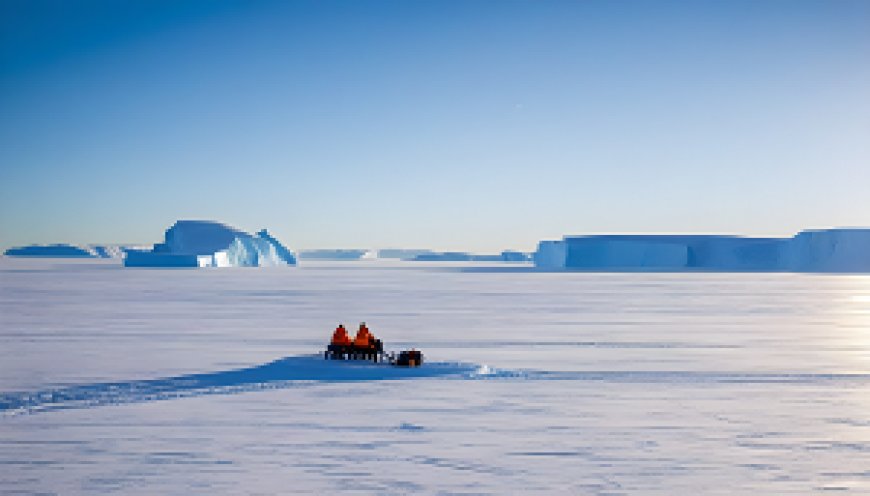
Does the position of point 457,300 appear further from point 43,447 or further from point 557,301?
point 43,447

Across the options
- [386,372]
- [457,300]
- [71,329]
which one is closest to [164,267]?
[457,300]

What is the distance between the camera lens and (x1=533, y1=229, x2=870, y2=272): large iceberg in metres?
77.5

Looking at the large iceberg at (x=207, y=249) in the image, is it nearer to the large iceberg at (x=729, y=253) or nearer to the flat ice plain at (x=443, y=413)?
the large iceberg at (x=729, y=253)

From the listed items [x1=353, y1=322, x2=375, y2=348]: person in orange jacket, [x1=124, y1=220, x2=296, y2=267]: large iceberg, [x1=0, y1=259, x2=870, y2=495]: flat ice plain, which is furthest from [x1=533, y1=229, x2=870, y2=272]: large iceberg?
[x1=353, y1=322, x2=375, y2=348]: person in orange jacket

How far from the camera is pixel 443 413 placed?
8.14 metres

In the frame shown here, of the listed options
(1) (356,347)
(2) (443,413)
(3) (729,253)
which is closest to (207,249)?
(3) (729,253)

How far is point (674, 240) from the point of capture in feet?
304

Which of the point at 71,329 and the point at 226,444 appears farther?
the point at 71,329

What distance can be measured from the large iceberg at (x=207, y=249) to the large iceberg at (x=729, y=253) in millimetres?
31044

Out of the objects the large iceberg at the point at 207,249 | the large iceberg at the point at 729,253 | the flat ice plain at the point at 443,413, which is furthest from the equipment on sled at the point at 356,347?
the large iceberg at the point at 207,249

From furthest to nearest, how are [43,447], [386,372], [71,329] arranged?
[71,329] → [386,372] → [43,447]

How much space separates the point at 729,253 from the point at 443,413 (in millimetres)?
81242

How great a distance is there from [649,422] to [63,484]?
461 centimetres

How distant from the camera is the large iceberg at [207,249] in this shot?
295 feet
